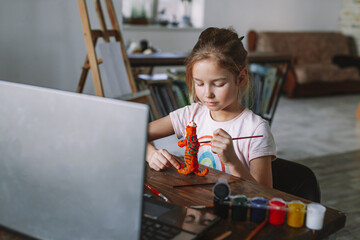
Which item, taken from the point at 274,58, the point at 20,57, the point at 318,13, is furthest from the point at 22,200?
the point at 318,13

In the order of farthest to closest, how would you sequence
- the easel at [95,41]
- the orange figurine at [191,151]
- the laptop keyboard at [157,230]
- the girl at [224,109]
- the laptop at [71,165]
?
the easel at [95,41]
the girl at [224,109]
the orange figurine at [191,151]
the laptop keyboard at [157,230]
the laptop at [71,165]

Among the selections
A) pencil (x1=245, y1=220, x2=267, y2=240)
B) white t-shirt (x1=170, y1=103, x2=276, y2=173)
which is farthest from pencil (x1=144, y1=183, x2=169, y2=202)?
white t-shirt (x1=170, y1=103, x2=276, y2=173)

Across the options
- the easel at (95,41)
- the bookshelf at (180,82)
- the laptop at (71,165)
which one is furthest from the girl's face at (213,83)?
the easel at (95,41)

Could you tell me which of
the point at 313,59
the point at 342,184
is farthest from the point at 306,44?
the point at 342,184

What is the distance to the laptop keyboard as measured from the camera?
0.82 meters

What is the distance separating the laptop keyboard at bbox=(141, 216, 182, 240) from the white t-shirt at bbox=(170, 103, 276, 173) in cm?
57

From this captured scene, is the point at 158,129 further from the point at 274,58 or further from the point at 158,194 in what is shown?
the point at 274,58

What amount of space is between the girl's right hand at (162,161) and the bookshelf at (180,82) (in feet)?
4.41

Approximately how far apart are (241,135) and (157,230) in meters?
0.68

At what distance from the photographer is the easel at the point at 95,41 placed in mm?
2785

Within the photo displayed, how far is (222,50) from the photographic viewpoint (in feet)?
4.58

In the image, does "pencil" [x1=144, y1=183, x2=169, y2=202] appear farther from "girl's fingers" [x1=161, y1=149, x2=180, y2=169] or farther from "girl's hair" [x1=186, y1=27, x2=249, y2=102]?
"girl's hair" [x1=186, y1=27, x2=249, y2=102]

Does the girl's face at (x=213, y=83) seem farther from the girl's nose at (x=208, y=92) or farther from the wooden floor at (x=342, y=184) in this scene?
the wooden floor at (x=342, y=184)

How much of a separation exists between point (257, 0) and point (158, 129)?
5954 millimetres
